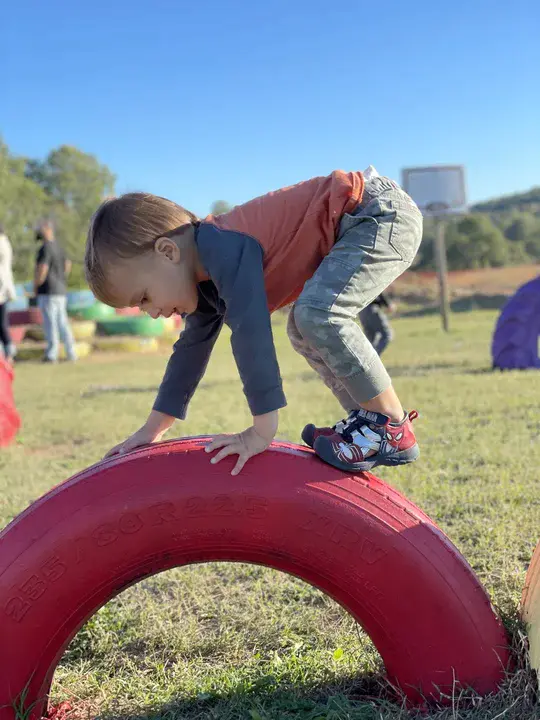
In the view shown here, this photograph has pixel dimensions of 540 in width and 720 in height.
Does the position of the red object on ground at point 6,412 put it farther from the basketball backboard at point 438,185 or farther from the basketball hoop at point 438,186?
the basketball backboard at point 438,185

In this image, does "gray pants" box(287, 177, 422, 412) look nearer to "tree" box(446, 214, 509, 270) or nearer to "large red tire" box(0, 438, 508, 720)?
"large red tire" box(0, 438, 508, 720)

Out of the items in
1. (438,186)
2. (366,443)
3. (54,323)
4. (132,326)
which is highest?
(438,186)

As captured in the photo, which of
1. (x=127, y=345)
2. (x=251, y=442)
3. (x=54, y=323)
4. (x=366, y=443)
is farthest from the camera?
(x=127, y=345)

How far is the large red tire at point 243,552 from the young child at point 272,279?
112 mm

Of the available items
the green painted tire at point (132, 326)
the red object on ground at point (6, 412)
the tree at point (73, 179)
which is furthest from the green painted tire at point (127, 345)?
the tree at point (73, 179)

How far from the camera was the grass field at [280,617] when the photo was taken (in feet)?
6.11

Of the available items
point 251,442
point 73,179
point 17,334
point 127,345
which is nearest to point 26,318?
point 17,334

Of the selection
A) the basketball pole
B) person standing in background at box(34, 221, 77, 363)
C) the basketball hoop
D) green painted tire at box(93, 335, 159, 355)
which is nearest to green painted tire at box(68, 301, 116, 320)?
green painted tire at box(93, 335, 159, 355)

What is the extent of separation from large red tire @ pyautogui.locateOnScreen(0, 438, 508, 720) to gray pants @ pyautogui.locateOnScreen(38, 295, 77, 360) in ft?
32.4

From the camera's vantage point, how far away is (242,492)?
5.69 feet

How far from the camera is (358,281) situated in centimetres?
194

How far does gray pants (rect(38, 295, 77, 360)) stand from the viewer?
11.1 meters

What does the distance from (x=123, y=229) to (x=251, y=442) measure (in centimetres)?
67

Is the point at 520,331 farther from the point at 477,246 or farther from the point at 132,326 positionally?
the point at 477,246
